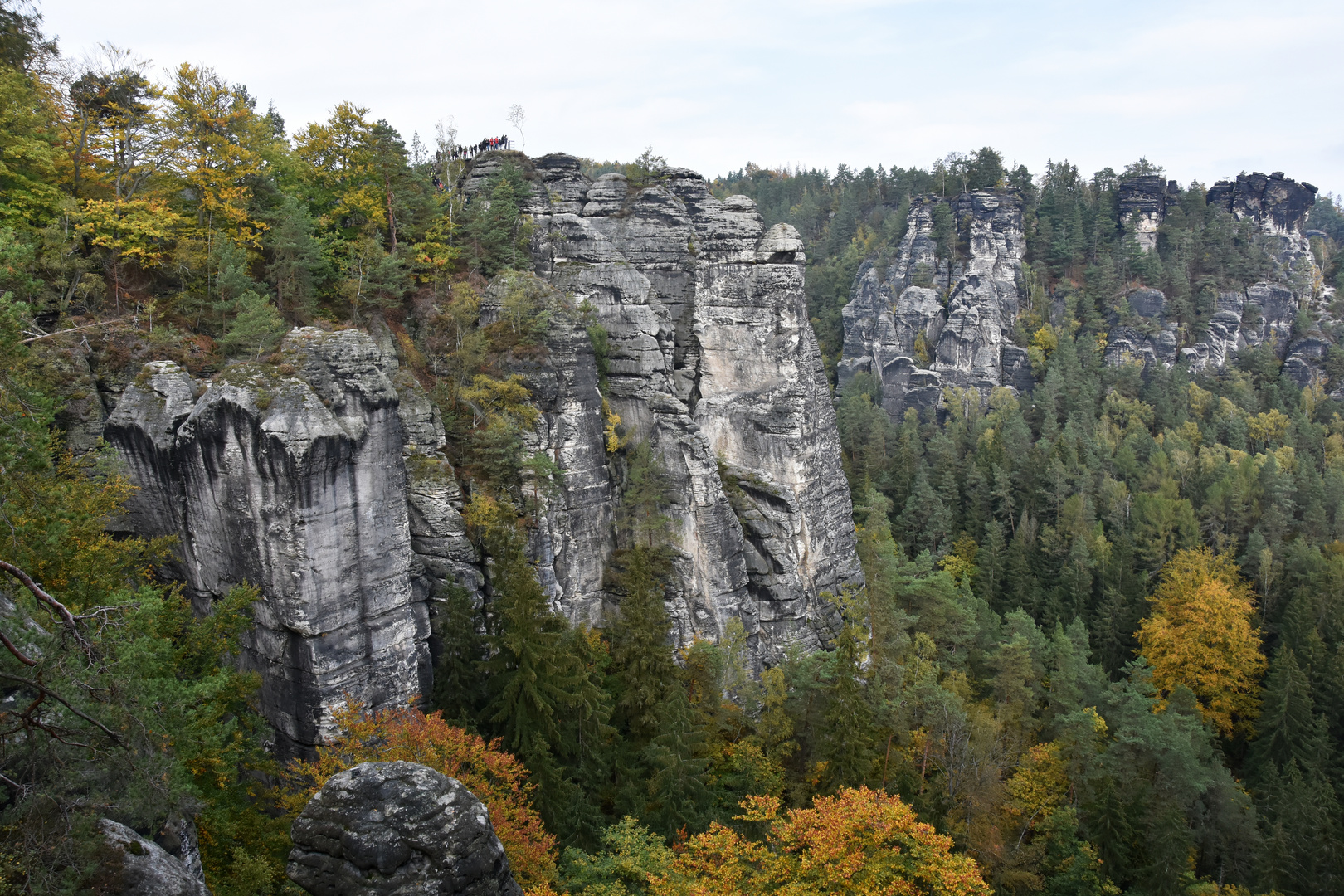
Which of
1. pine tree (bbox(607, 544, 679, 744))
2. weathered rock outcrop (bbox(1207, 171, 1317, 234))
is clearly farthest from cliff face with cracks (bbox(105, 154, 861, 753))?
weathered rock outcrop (bbox(1207, 171, 1317, 234))

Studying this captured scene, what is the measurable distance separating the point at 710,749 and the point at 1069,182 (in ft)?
313

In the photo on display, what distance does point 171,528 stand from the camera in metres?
19.7

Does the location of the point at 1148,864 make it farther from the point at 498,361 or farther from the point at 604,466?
the point at 498,361

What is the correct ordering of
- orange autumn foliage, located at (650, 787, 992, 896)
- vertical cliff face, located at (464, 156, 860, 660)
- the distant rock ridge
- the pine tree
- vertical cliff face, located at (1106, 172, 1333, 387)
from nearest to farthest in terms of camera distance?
orange autumn foliage, located at (650, 787, 992, 896) → the pine tree → vertical cliff face, located at (464, 156, 860, 660) → vertical cliff face, located at (1106, 172, 1333, 387) → the distant rock ridge

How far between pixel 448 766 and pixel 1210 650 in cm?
3752

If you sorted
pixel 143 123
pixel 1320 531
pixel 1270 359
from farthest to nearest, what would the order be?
pixel 1270 359
pixel 1320 531
pixel 143 123

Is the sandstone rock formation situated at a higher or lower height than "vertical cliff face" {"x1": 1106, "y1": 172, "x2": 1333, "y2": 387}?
lower

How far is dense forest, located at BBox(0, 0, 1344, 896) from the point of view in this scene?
38.4ft

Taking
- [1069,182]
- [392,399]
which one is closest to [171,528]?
[392,399]

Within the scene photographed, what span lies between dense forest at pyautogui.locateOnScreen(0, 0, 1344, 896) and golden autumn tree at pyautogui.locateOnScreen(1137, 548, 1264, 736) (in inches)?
7.9

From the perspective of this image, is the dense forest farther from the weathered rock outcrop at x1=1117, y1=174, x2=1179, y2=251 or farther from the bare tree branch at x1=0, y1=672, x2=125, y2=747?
the weathered rock outcrop at x1=1117, y1=174, x2=1179, y2=251

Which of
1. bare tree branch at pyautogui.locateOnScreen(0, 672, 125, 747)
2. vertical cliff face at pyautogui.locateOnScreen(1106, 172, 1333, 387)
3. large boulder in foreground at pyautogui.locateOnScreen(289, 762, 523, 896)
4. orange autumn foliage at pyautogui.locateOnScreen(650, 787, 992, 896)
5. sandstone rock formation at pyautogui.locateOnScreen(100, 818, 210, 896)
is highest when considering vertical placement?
vertical cliff face at pyautogui.locateOnScreen(1106, 172, 1333, 387)

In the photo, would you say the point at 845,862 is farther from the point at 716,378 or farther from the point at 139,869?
the point at 716,378

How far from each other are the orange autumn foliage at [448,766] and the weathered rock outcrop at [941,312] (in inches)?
2549
